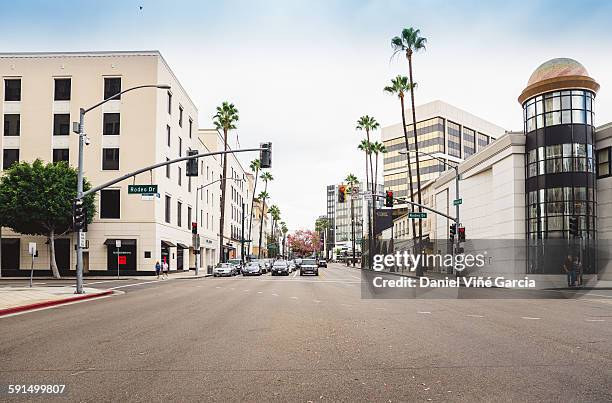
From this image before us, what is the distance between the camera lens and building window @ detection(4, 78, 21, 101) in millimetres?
48812

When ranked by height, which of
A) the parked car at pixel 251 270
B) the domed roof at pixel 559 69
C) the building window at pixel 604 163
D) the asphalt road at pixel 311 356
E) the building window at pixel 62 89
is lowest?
the parked car at pixel 251 270

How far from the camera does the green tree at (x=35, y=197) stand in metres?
41.3

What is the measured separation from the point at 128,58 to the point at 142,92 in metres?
3.27

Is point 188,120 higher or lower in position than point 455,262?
higher

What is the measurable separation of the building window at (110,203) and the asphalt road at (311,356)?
32605 mm

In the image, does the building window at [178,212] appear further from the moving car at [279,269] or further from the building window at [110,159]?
the moving car at [279,269]

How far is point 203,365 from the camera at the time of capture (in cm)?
832

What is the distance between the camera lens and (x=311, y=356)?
360 inches

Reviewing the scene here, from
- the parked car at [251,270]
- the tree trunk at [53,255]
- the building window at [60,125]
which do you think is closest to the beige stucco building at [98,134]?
the building window at [60,125]

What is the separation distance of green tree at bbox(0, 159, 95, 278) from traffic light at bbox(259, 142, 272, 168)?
81.4ft

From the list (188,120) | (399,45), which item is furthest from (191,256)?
(399,45)

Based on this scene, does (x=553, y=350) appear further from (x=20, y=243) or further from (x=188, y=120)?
(x=188, y=120)

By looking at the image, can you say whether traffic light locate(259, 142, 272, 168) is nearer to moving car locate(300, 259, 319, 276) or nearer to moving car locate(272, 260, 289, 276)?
moving car locate(300, 259, 319, 276)

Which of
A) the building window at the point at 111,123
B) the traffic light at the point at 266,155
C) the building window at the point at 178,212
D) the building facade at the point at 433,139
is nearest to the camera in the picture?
the traffic light at the point at 266,155
